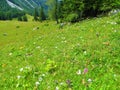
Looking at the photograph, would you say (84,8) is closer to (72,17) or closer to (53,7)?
(72,17)

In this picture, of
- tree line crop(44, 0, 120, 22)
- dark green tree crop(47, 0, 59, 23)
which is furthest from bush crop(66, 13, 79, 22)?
dark green tree crop(47, 0, 59, 23)

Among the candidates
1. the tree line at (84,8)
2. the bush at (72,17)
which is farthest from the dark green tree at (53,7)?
the bush at (72,17)

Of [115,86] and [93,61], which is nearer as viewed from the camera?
[115,86]

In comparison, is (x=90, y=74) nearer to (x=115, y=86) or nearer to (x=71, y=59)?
(x=115, y=86)

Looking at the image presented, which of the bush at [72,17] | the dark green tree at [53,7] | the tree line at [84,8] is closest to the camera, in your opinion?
the tree line at [84,8]

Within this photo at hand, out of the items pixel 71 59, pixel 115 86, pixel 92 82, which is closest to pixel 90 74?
pixel 92 82

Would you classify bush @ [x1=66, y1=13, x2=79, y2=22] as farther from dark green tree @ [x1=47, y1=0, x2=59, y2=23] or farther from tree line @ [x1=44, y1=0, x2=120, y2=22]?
dark green tree @ [x1=47, y1=0, x2=59, y2=23]

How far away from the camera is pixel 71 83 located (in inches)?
399

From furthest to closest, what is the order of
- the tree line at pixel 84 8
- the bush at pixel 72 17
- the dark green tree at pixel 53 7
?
the dark green tree at pixel 53 7, the bush at pixel 72 17, the tree line at pixel 84 8

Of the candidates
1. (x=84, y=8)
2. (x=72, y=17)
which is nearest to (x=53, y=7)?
(x=84, y=8)

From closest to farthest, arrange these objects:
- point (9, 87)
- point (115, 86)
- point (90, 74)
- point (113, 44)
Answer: point (115, 86) < point (90, 74) < point (9, 87) < point (113, 44)

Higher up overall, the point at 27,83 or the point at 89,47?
the point at 89,47

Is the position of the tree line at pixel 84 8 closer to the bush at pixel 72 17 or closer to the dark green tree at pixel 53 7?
the bush at pixel 72 17

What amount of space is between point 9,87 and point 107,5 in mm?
33083
